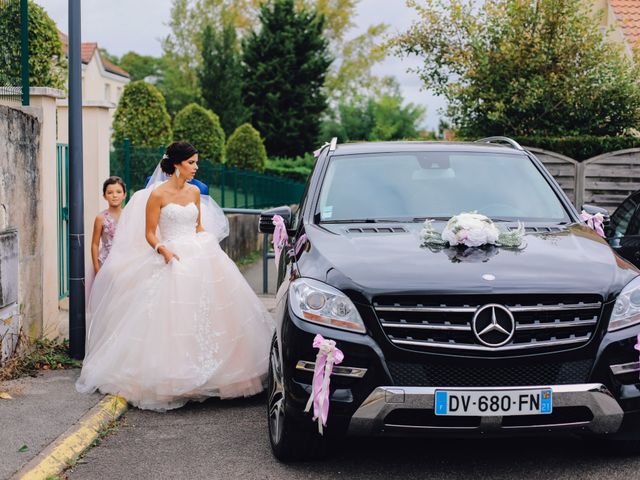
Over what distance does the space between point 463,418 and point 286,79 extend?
141 feet

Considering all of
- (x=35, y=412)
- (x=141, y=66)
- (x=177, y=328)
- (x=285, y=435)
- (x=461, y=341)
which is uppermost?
(x=141, y=66)

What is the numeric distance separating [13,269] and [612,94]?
42.6 feet

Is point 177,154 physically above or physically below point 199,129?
below

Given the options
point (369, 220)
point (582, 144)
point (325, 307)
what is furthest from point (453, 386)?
point (582, 144)

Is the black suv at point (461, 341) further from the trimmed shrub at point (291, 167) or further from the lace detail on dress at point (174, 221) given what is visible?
the trimmed shrub at point (291, 167)

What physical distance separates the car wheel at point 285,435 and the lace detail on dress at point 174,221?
2170mm

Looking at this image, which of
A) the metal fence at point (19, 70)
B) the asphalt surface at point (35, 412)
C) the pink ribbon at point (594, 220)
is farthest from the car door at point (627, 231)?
the metal fence at point (19, 70)

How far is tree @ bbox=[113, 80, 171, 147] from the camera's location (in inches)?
729

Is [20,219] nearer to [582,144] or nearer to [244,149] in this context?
[582,144]

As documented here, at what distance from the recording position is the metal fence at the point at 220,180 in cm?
1221

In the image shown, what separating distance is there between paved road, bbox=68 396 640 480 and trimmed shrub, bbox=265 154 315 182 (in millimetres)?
34046

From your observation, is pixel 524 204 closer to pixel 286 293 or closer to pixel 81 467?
pixel 286 293

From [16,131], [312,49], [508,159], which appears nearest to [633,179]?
[508,159]

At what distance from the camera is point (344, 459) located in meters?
5.04
